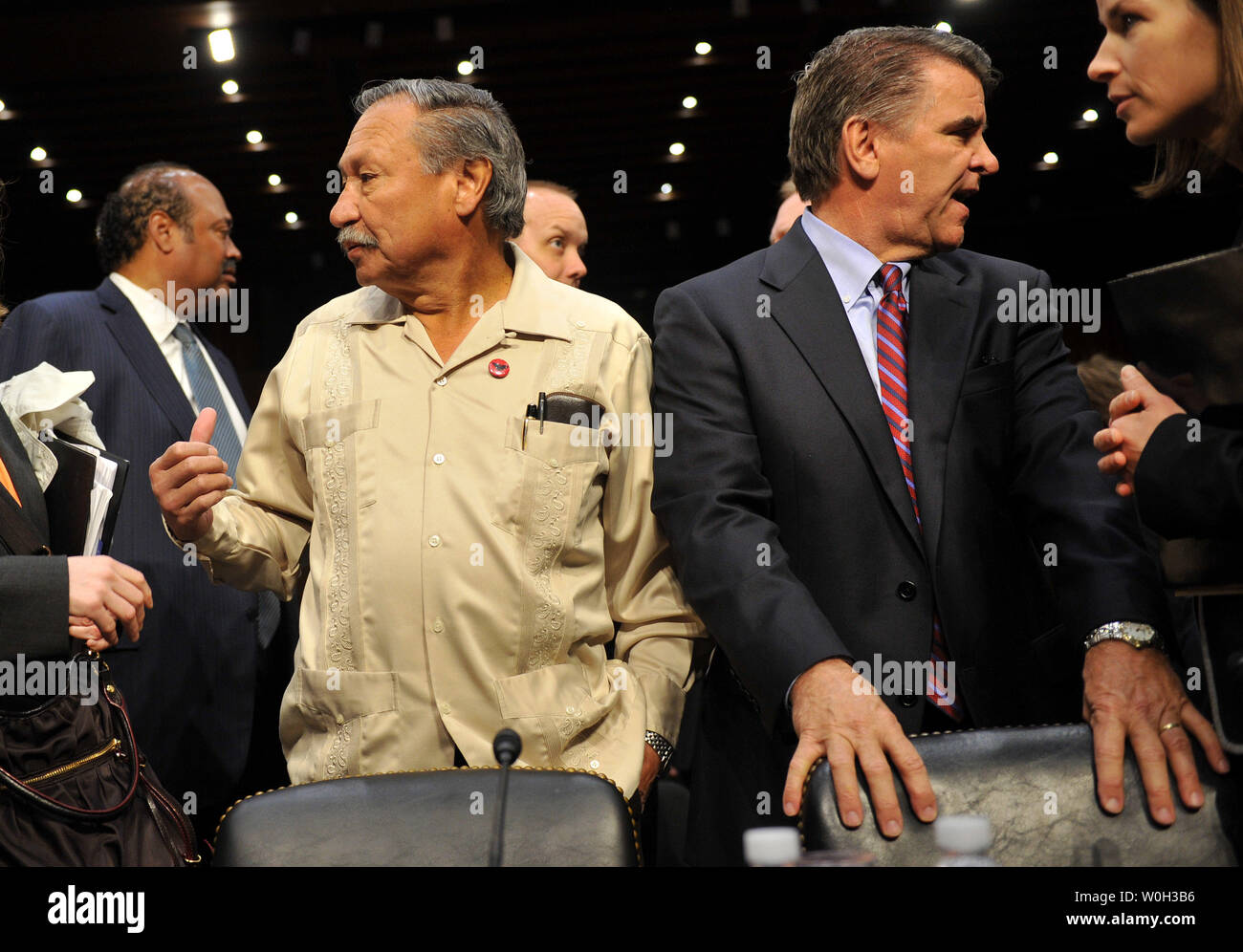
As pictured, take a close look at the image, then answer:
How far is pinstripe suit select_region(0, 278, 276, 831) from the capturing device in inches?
123

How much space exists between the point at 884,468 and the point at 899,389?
16 centimetres

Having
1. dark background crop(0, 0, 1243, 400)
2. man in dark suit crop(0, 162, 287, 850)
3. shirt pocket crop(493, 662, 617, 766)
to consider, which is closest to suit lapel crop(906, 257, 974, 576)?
shirt pocket crop(493, 662, 617, 766)

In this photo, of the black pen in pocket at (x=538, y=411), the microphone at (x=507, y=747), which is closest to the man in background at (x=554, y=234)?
the black pen in pocket at (x=538, y=411)

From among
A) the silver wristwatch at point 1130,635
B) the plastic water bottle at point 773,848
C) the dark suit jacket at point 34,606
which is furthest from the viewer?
the dark suit jacket at point 34,606

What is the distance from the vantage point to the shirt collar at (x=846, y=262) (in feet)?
6.72

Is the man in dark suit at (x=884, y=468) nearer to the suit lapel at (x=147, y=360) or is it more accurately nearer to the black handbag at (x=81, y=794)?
the black handbag at (x=81, y=794)

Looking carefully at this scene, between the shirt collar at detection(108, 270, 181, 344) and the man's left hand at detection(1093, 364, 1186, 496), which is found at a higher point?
the shirt collar at detection(108, 270, 181, 344)

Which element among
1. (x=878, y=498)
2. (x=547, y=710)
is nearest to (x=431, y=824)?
(x=547, y=710)

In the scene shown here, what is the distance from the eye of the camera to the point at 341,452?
2.04m

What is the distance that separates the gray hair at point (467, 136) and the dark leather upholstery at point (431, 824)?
110 centimetres

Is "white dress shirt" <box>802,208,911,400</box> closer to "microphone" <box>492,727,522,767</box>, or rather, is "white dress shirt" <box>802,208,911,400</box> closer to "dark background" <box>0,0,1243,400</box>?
"microphone" <box>492,727,522,767</box>

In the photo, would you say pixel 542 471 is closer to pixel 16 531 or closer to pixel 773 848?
pixel 16 531

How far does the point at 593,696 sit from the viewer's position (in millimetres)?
2002

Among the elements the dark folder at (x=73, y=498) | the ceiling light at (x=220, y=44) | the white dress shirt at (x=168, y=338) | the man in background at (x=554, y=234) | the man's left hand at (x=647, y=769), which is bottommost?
the man's left hand at (x=647, y=769)
